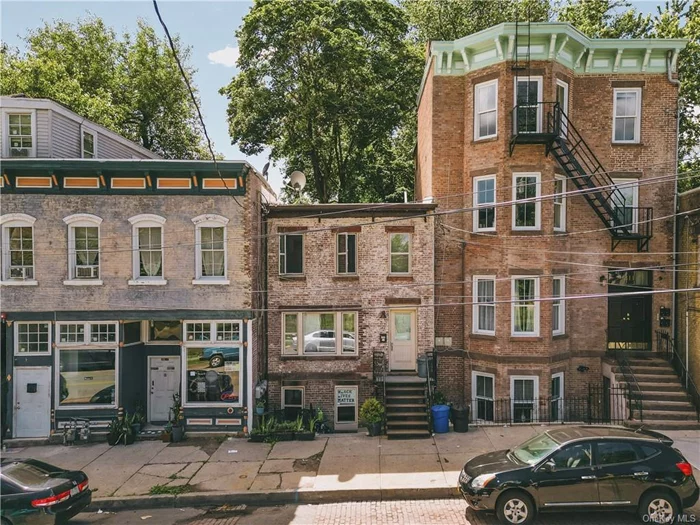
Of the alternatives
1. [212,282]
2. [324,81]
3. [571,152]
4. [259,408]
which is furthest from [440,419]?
[324,81]

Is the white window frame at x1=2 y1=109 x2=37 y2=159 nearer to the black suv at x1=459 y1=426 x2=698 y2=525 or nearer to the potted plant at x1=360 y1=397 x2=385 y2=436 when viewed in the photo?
the potted plant at x1=360 y1=397 x2=385 y2=436

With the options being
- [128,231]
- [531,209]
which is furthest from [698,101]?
[128,231]

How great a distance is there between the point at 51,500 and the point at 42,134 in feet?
38.2

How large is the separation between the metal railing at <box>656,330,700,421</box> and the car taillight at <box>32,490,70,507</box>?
1746 centimetres

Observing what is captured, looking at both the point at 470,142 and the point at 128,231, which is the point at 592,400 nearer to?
the point at 470,142

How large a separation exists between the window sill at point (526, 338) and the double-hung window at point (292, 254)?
757 centimetres

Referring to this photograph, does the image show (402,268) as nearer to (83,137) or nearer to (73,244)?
(73,244)

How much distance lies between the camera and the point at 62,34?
33.6 m

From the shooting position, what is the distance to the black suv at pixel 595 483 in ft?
29.6

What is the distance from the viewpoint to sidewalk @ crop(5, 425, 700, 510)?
10.8m

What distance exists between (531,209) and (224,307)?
10.6 meters

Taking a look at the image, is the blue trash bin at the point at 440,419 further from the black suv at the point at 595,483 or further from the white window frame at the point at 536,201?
the white window frame at the point at 536,201

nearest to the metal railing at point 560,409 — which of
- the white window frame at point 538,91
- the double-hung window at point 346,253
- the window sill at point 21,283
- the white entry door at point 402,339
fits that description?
the white entry door at point 402,339

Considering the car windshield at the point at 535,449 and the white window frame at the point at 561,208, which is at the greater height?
the white window frame at the point at 561,208
